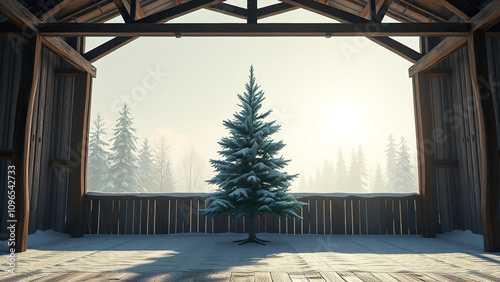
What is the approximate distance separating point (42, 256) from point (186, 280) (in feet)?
11.5

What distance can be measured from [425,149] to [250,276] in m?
7.28

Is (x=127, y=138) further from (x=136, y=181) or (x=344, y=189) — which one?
(x=344, y=189)

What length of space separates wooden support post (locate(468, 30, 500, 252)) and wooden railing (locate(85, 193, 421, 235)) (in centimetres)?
295

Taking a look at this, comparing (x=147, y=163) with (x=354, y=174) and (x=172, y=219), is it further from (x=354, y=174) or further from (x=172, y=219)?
(x=354, y=174)

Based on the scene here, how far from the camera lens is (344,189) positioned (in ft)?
207

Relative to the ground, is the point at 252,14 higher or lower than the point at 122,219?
higher

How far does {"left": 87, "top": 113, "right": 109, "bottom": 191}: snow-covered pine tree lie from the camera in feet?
105

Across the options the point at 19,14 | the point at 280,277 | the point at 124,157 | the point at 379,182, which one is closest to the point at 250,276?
the point at 280,277

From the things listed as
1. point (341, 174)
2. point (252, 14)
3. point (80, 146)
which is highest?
point (252, 14)

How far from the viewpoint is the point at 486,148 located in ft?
24.1

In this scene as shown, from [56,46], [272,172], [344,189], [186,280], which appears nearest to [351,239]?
[272,172]

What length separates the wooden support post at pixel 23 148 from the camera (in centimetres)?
710

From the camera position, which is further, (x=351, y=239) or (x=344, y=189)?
(x=344, y=189)

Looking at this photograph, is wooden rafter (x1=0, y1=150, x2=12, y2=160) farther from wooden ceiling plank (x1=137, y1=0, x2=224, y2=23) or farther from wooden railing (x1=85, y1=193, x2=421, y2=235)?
wooden ceiling plank (x1=137, y1=0, x2=224, y2=23)
